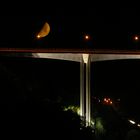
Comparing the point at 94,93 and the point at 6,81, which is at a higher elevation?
the point at 94,93

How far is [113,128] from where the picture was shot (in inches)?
865

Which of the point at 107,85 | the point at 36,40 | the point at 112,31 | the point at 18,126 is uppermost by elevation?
the point at 112,31

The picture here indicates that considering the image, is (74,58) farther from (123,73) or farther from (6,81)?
(6,81)

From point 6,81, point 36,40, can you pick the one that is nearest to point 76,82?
point 36,40

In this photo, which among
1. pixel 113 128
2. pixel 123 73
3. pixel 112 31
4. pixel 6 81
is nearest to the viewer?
pixel 6 81

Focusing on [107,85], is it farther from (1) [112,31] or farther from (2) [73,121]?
(2) [73,121]

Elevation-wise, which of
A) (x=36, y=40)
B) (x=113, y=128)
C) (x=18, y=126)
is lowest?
(x=18, y=126)

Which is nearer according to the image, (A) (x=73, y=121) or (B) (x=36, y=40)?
(A) (x=73, y=121)

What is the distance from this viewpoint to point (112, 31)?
1832 inches

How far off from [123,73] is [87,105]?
1006 cm

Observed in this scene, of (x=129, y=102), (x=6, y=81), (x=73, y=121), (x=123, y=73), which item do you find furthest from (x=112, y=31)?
(x=73, y=121)

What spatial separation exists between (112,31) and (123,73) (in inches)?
424

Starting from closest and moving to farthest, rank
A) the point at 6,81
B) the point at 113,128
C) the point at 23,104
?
the point at 23,104, the point at 6,81, the point at 113,128

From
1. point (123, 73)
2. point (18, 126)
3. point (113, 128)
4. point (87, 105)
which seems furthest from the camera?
point (123, 73)
